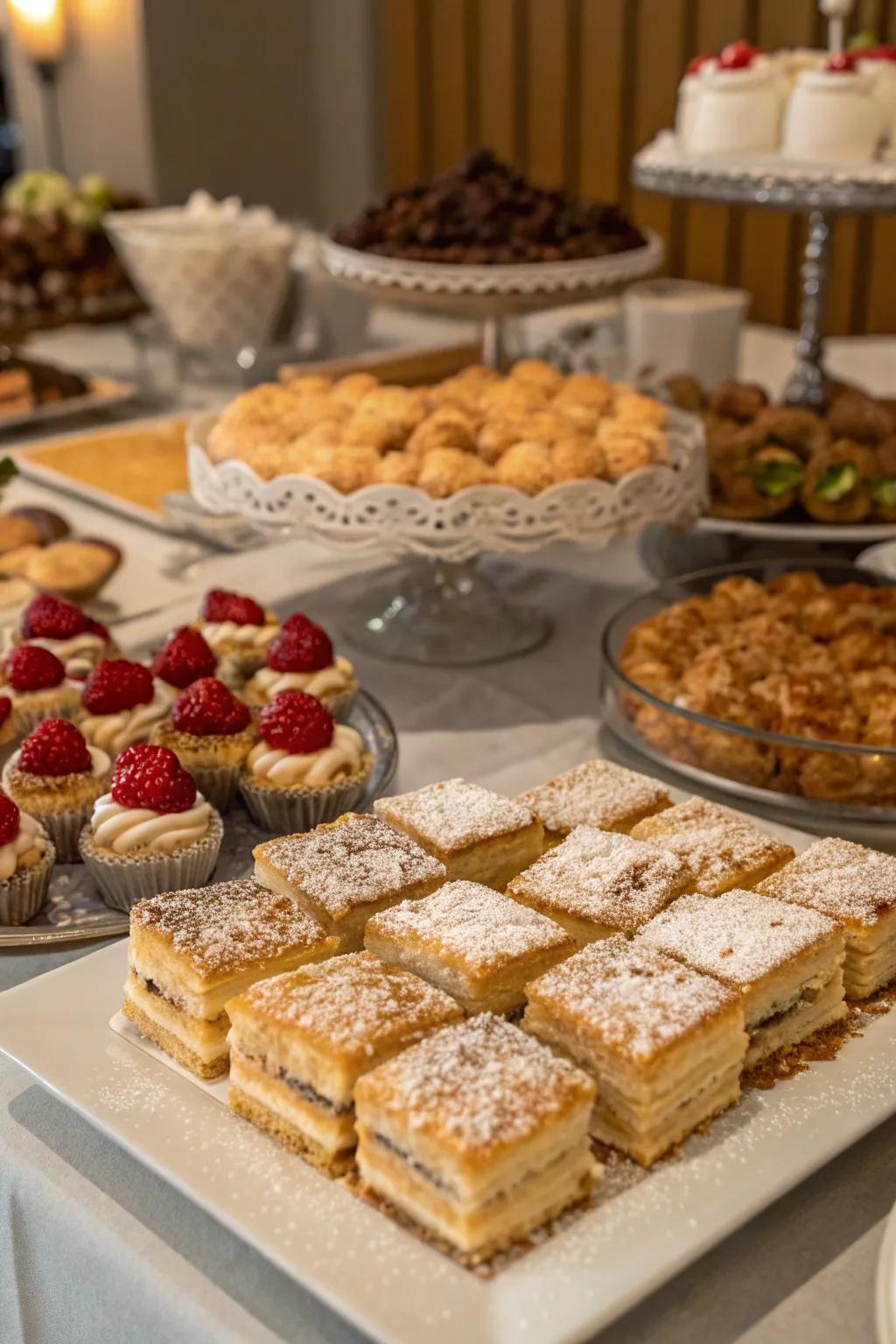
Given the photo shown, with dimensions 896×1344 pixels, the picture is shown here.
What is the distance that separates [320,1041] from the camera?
863 mm

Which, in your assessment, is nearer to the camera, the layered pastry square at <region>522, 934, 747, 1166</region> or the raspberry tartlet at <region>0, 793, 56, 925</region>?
the layered pastry square at <region>522, 934, 747, 1166</region>

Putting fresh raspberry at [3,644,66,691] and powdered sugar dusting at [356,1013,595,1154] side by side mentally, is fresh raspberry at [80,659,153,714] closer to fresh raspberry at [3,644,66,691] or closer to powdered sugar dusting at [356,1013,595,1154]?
fresh raspberry at [3,644,66,691]

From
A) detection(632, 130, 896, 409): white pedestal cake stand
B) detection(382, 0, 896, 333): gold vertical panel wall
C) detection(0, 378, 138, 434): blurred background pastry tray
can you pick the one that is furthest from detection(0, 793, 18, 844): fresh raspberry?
detection(382, 0, 896, 333): gold vertical panel wall

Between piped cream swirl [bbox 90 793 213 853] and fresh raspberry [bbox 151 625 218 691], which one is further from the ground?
fresh raspberry [bbox 151 625 218 691]

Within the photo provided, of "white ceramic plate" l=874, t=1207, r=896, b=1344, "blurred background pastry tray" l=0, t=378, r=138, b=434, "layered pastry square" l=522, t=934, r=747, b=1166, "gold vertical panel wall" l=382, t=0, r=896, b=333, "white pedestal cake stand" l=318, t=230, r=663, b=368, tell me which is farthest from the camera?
"gold vertical panel wall" l=382, t=0, r=896, b=333

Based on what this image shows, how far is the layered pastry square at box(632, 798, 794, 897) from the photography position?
109cm

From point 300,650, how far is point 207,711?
0.14 meters

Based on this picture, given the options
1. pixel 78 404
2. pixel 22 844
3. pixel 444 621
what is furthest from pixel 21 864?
pixel 78 404

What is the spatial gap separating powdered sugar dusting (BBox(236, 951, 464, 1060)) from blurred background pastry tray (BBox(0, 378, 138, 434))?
1.89 meters

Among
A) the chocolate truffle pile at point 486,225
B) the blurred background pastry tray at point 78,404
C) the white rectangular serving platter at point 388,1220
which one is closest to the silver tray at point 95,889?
the white rectangular serving platter at point 388,1220

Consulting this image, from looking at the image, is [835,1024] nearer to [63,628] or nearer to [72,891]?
[72,891]

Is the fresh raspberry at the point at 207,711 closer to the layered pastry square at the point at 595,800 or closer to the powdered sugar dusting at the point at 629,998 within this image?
the layered pastry square at the point at 595,800

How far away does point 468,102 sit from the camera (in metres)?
4.27

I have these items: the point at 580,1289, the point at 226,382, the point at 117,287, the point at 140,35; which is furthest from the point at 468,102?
the point at 580,1289
